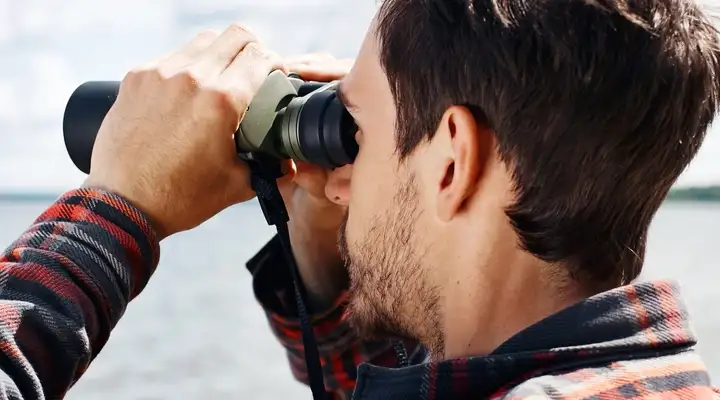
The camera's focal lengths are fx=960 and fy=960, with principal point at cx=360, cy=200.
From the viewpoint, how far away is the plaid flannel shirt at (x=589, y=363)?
715 mm

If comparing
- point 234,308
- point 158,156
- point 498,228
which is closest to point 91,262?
point 158,156

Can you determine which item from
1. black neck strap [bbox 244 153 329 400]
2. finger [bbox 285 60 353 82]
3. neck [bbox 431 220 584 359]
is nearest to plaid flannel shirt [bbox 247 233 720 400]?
neck [bbox 431 220 584 359]

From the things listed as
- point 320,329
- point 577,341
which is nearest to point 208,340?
point 320,329

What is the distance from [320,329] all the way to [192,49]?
17.8 inches

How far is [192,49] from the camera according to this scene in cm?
107

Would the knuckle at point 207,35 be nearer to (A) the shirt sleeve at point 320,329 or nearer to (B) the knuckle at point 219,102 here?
Result: (B) the knuckle at point 219,102

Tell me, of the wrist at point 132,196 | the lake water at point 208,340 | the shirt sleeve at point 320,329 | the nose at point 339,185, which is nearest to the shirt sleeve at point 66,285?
the wrist at point 132,196

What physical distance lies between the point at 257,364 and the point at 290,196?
369 cm

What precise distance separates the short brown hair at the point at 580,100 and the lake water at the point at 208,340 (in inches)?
59.2

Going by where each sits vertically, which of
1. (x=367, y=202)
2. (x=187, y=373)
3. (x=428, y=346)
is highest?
(x=367, y=202)

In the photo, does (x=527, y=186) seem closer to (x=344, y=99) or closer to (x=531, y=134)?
(x=531, y=134)

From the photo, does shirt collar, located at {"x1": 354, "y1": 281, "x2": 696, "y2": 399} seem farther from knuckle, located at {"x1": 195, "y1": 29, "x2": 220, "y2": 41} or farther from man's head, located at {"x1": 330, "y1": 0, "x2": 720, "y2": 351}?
knuckle, located at {"x1": 195, "y1": 29, "x2": 220, "y2": 41}

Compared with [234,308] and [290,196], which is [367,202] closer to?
[290,196]

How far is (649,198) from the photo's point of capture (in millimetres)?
908
